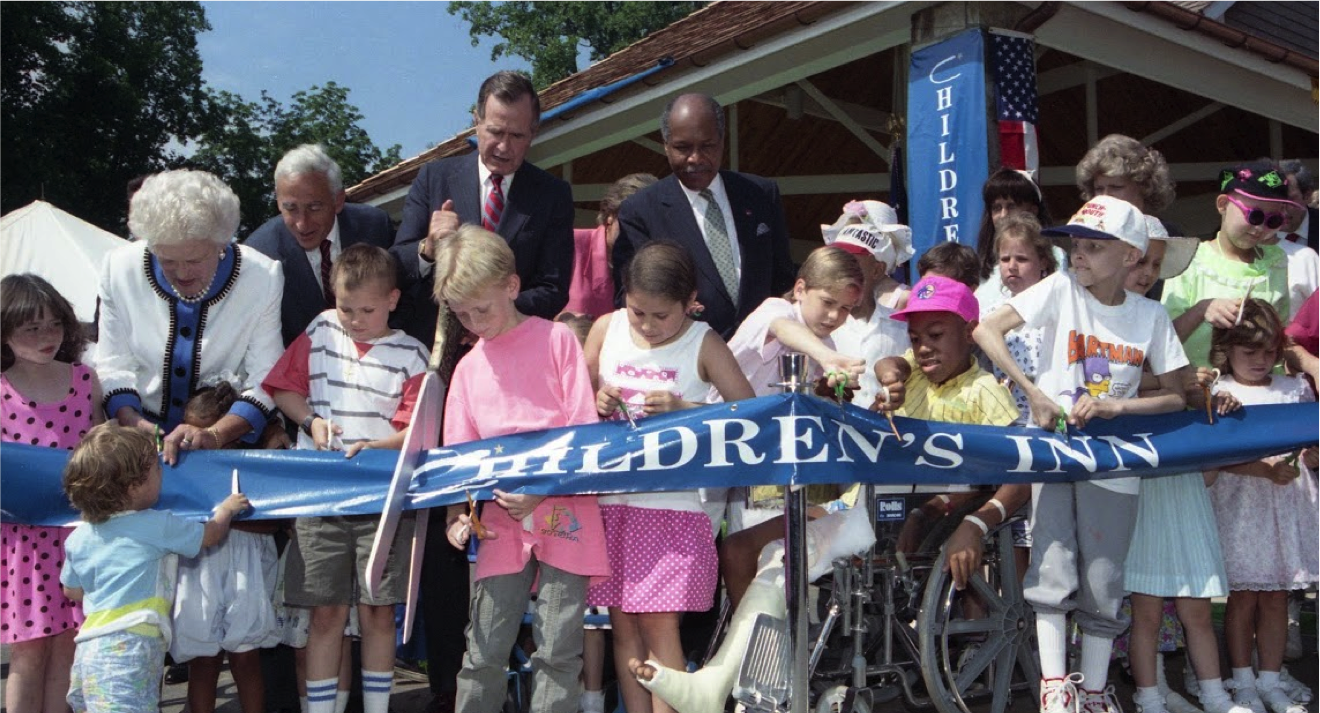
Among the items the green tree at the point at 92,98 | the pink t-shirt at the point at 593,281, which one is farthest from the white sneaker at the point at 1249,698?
the green tree at the point at 92,98

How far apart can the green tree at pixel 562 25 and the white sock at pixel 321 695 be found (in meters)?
49.5

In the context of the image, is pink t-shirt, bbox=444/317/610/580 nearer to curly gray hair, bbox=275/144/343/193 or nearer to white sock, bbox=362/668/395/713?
white sock, bbox=362/668/395/713

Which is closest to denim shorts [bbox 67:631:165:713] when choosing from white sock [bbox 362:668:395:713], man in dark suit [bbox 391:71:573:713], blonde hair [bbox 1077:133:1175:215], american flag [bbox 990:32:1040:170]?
white sock [bbox 362:668:395:713]

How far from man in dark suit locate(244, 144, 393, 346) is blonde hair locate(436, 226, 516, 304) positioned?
94 cm

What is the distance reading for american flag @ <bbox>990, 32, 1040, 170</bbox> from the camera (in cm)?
823

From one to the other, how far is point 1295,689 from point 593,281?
3.68 m

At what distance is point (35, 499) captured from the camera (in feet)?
15.6

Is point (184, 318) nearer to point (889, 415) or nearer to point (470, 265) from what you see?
A: point (470, 265)

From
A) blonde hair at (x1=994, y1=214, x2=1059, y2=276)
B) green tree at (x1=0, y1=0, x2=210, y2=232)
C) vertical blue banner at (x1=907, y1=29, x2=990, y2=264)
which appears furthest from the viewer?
green tree at (x1=0, y1=0, x2=210, y2=232)

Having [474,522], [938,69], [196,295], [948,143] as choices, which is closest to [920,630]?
[474,522]

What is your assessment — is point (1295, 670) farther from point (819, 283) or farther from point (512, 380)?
point (512, 380)

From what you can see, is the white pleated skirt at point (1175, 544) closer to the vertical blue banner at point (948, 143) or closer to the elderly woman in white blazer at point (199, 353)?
the vertical blue banner at point (948, 143)

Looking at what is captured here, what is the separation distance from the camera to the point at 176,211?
4852 mm

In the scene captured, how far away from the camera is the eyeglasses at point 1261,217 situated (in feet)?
18.9
